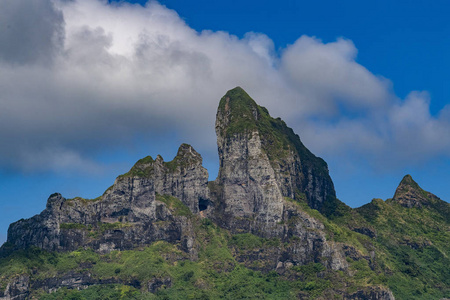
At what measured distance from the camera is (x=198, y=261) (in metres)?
188

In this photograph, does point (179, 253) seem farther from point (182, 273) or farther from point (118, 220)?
point (118, 220)

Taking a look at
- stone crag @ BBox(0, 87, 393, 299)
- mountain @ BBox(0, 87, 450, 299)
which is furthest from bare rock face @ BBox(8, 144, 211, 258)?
mountain @ BBox(0, 87, 450, 299)

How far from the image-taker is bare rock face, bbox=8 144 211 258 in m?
180

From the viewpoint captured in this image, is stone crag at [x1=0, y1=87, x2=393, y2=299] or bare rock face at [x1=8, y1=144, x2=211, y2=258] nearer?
bare rock face at [x1=8, y1=144, x2=211, y2=258]

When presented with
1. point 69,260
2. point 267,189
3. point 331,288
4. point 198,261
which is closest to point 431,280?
point 331,288

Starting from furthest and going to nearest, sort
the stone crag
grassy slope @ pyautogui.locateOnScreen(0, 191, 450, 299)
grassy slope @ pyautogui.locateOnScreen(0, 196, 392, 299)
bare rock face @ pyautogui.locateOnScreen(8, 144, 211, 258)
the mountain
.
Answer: the stone crag, bare rock face @ pyautogui.locateOnScreen(8, 144, 211, 258), the mountain, grassy slope @ pyautogui.locateOnScreen(0, 191, 450, 299), grassy slope @ pyautogui.locateOnScreen(0, 196, 392, 299)

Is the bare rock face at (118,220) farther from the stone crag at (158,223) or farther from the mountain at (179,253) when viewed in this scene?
the mountain at (179,253)

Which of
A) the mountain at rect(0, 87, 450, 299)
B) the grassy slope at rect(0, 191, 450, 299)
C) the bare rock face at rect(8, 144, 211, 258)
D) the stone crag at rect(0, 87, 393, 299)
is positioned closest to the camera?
the grassy slope at rect(0, 191, 450, 299)

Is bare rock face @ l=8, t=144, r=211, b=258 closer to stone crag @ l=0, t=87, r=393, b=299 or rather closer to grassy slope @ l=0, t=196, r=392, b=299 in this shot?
stone crag @ l=0, t=87, r=393, b=299

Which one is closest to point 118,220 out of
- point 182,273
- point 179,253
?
point 179,253

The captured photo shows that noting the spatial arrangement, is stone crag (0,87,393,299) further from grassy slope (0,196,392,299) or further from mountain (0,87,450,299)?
grassy slope (0,196,392,299)

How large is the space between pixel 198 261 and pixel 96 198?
110 feet

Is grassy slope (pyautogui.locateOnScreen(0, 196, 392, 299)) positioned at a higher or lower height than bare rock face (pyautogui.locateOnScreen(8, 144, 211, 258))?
lower

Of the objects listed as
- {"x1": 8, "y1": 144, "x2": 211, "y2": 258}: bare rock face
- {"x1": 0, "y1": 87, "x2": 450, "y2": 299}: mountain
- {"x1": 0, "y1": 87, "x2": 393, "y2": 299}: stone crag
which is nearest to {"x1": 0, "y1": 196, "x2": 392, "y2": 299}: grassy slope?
{"x1": 0, "y1": 87, "x2": 450, "y2": 299}: mountain
